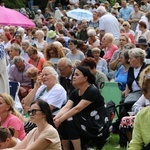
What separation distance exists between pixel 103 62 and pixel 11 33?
6.88 meters

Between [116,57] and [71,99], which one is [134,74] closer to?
[71,99]

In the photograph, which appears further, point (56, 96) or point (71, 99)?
point (56, 96)

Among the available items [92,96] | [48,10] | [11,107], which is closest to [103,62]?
[92,96]

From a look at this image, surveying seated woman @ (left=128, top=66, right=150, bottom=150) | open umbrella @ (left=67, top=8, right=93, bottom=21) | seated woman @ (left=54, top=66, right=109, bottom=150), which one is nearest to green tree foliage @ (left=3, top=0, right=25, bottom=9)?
open umbrella @ (left=67, top=8, right=93, bottom=21)

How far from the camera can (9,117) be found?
8203 millimetres

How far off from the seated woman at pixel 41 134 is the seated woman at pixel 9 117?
88 cm

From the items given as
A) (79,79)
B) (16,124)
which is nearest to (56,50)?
(79,79)

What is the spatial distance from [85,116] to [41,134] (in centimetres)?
199

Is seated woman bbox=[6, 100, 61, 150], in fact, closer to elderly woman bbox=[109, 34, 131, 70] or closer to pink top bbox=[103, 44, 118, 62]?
elderly woman bbox=[109, 34, 131, 70]

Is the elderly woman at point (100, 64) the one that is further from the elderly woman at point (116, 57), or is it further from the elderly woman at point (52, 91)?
the elderly woman at point (52, 91)

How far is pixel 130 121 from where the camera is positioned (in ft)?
26.2

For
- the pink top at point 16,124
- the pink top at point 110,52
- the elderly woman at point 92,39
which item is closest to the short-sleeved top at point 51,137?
the pink top at point 16,124

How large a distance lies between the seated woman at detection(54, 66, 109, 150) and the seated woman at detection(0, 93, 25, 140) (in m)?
0.86

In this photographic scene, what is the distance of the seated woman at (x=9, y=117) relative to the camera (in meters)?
8.06
